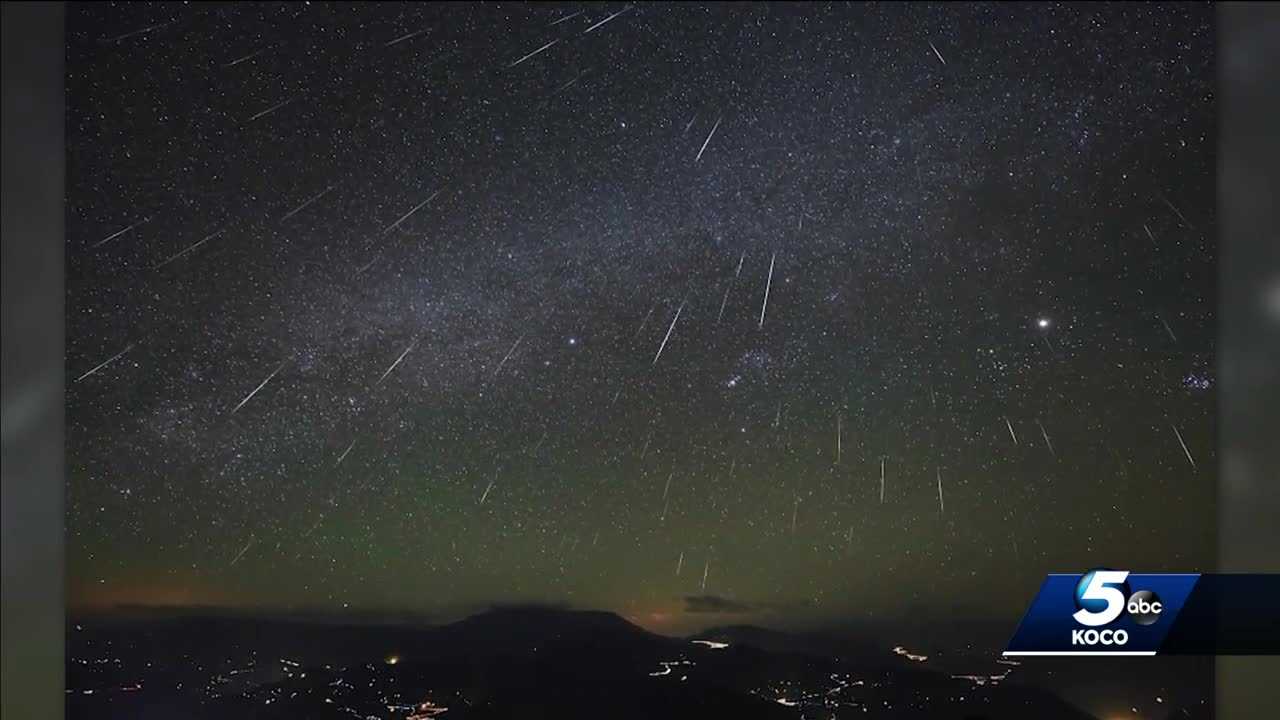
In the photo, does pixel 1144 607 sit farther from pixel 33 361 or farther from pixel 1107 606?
pixel 33 361

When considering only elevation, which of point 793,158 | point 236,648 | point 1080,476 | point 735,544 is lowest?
point 236,648

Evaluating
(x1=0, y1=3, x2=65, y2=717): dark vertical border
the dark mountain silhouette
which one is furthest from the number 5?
(x1=0, y1=3, x2=65, y2=717): dark vertical border

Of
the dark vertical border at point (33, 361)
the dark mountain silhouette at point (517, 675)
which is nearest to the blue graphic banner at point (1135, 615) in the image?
the dark mountain silhouette at point (517, 675)

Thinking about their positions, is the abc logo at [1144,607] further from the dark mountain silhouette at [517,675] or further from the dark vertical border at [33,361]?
the dark vertical border at [33,361]

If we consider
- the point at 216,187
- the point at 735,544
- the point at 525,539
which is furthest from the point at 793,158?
the point at 216,187

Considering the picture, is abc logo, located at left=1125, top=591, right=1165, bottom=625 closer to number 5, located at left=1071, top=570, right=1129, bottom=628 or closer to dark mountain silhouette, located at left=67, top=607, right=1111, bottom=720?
number 5, located at left=1071, top=570, right=1129, bottom=628

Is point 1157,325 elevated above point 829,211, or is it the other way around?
point 829,211

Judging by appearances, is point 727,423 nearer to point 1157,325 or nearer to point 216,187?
point 1157,325
